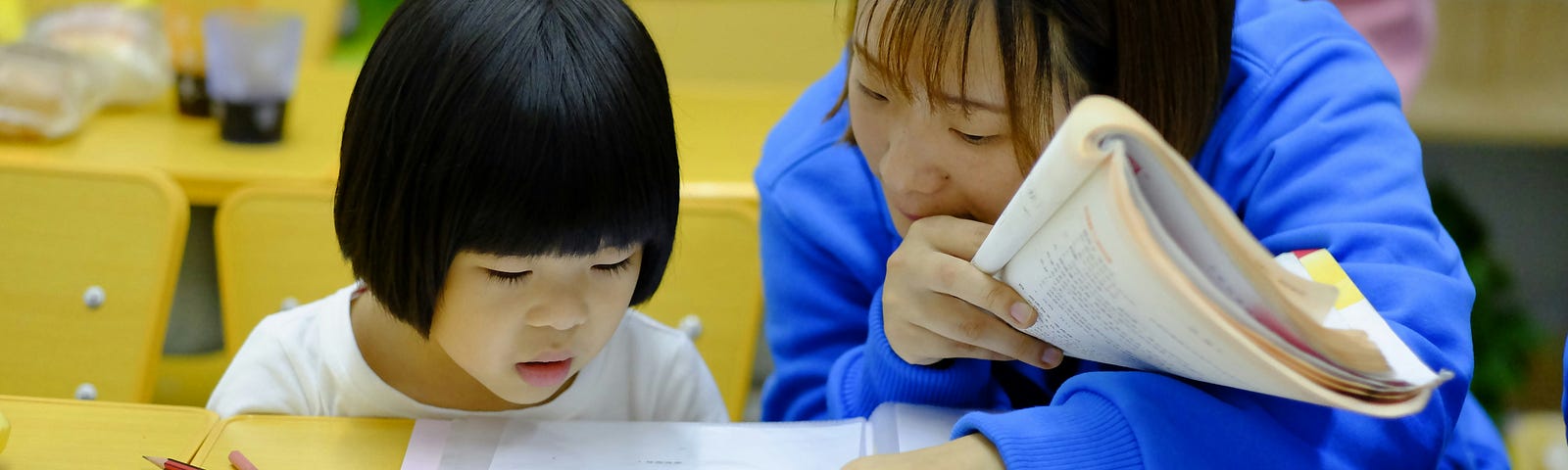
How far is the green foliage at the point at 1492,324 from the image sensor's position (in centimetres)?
202

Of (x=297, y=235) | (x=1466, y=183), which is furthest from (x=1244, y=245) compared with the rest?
(x=1466, y=183)

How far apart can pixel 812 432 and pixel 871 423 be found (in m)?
0.04

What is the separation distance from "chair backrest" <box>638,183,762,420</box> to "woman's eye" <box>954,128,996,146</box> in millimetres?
455

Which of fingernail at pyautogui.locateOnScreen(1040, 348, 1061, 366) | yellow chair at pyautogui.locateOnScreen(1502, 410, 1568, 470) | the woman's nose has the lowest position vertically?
yellow chair at pyautogui.locateOnScreen(1502, 410, 1568, 470)

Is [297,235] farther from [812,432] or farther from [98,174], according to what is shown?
[812,432]

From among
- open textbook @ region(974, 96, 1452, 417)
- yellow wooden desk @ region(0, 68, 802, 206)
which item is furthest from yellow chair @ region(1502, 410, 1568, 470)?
open textbook @ region(974, 96, 1452, 417)

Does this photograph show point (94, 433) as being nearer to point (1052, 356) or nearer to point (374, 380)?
point (374, 380)

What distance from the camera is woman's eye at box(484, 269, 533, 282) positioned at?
788 mm

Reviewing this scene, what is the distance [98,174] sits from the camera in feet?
3.82

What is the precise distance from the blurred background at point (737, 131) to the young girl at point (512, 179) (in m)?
0.40

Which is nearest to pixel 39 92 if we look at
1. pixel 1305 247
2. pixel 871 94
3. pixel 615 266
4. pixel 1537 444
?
pixel 615 266

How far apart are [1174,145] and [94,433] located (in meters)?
0.68

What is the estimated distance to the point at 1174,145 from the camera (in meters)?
0.81

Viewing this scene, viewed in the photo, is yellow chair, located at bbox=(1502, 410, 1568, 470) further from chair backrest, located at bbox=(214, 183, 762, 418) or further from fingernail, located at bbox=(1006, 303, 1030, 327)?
fingernail, located at bbox=(1006, 303, 1030, 327)
